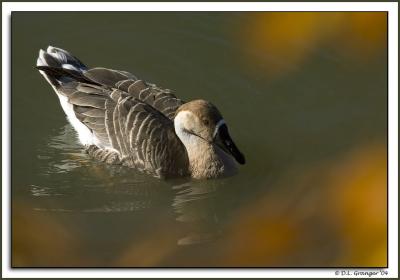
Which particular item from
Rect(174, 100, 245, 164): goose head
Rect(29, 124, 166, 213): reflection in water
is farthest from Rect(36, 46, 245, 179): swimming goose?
Rect(29, 124, 166, 213): reflection in water

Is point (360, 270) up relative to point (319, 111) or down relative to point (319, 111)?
down

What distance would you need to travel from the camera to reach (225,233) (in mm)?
7438

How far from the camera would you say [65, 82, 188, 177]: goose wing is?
8.30 meters

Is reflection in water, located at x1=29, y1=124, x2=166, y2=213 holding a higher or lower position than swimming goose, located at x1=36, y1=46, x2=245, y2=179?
lower

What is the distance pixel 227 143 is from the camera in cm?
815

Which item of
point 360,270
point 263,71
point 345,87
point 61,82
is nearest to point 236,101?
point 263,71

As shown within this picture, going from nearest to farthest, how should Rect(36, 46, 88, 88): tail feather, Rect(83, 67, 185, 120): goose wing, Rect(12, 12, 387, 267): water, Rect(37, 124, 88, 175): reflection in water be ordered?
Rect(12, 12, 387, 267): water, Rect(37, 124, 88, 175): reflection in water, Rect(83, 67, 185, 120): goose wing, Rect(36, 46, 88, 88): tail feather

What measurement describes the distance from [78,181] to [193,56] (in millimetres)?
2974

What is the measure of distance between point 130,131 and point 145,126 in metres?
0.21

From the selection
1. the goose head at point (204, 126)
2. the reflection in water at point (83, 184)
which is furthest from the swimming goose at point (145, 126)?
the reflection in water at point (83, 184)

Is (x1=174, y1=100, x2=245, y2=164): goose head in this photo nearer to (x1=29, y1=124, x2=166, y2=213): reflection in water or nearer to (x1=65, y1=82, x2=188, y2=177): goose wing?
(x1=65, y1=82, x2=188, y2=177): goose wing

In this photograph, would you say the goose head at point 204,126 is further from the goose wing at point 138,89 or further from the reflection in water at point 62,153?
the reflection in water at point 62,153

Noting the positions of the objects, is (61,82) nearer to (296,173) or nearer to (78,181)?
(78,181)

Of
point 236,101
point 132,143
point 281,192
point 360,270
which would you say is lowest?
point 360,270
